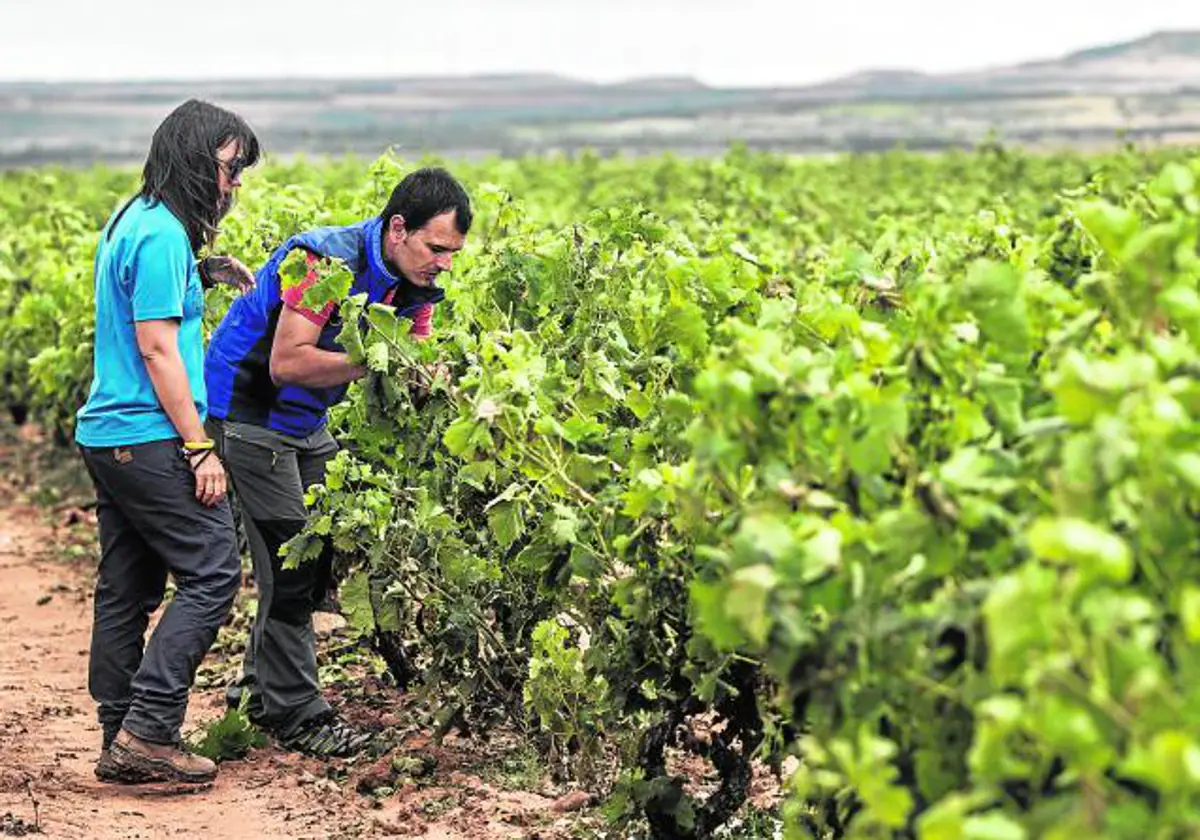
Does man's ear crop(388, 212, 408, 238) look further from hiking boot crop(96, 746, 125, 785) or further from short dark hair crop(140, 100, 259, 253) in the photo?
hiking boot crop(96, 746, 125, 785)

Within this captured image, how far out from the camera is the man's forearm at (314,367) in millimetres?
5180

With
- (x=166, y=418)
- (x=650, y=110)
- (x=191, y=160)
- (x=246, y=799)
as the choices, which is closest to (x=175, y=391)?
(x=166, y=418)

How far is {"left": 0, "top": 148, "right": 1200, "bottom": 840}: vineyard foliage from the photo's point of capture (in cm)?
246

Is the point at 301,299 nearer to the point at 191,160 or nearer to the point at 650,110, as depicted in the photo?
the point at 191,160

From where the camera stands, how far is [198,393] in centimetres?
531

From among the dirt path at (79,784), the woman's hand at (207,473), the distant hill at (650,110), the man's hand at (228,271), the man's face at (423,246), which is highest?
the man's face at (423,246)

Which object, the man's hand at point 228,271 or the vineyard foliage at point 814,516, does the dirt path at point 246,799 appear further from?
the man's hand at point 228,271

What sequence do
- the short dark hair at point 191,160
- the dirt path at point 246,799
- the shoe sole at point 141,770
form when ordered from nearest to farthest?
the dirt path at point 246,799 < the short dark hair at point 191,160 < the shoe sole at point 141,770

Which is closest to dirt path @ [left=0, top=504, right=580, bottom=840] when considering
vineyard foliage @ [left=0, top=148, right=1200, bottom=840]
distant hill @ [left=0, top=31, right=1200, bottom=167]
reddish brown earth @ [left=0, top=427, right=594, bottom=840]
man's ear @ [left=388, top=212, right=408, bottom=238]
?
reddish brown earth @ [left=0, top=427, right=594, bottom=840]

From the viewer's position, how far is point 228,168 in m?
5.29

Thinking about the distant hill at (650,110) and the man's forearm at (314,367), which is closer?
the man's forearm at (314,367)

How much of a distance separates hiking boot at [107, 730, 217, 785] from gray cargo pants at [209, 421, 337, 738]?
0.41 m

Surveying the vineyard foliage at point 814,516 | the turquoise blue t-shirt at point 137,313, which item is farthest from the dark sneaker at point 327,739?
the turquoise blue t-shirt at point 137,313

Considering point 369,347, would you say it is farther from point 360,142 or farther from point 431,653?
point 360,142
